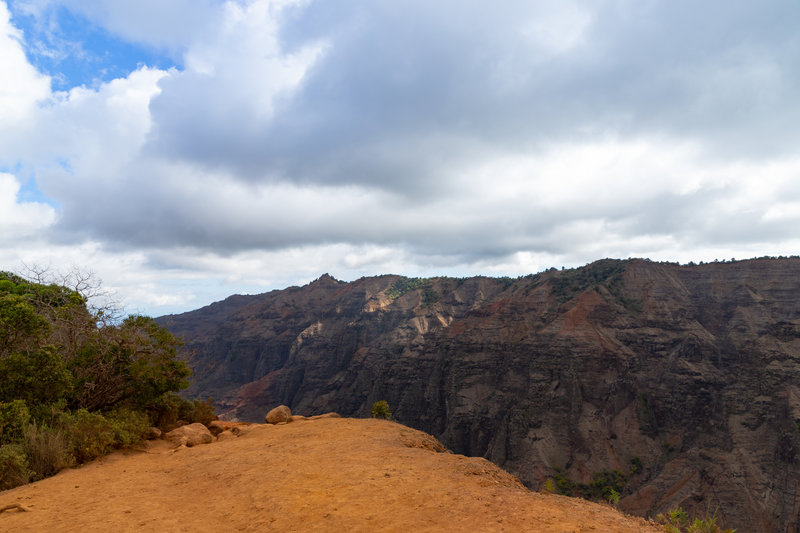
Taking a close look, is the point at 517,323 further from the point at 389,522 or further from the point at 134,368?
the point at 389,522

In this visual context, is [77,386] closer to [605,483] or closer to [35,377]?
[35,377]

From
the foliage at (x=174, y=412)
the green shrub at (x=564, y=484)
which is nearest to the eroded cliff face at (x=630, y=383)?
the green shrub at (x=564, y=484)

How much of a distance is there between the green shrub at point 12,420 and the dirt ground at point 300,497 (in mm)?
2162

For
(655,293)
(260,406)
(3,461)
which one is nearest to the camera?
(3,461)

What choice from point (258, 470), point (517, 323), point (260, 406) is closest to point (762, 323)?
point (517, 323)

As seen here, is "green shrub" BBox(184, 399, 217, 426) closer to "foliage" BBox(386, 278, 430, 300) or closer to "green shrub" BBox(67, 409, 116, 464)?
"green shrub" BBox(67, 409, 116, 464)

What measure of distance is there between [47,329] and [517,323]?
5699 cm

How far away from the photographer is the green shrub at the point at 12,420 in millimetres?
10953

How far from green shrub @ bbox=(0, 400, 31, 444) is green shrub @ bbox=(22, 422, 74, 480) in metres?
0.42

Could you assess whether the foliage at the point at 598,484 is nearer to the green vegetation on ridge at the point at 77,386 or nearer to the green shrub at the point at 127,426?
the green vegetation on ridge at the point at 77,386

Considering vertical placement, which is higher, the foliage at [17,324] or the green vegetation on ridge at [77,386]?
the foliage at [17,324]

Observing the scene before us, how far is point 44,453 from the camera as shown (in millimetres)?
10445

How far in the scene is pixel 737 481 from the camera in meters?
36.2

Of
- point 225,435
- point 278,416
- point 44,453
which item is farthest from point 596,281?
point 44,453
